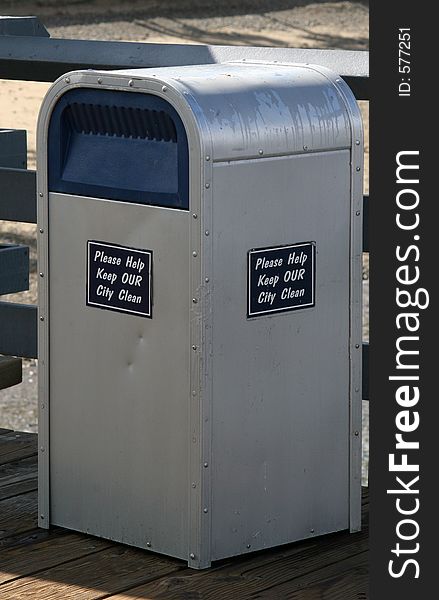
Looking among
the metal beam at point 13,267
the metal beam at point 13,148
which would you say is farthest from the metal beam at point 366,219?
the metal beam at point 13,148

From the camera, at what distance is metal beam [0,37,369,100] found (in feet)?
13.4

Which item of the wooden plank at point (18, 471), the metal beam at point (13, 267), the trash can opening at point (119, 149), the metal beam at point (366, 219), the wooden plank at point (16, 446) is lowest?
the wooden plank at point (18, 471)

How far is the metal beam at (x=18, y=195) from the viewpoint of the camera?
4.86 meters

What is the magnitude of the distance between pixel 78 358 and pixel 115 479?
0.32m

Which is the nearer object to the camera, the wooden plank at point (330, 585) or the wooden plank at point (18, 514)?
the wooden plank at point (330, 585)

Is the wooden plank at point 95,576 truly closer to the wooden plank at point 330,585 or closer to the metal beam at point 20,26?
the wooden plank at point 330,585

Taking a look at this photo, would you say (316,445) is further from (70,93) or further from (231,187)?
(70,93)

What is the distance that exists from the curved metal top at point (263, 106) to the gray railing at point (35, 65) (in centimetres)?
37

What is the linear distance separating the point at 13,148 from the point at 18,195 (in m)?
0.16

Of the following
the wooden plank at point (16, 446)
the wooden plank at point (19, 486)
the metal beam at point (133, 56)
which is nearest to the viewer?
the metal beam at point (133, 56)

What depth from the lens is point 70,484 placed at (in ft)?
12.7

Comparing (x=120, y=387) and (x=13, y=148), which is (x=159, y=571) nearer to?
(x=120, y=387)

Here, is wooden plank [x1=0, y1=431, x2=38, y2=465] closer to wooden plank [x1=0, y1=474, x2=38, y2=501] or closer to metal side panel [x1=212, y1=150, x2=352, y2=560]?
wooden plank [x1=0, y1=474, x2=38, y2=501]

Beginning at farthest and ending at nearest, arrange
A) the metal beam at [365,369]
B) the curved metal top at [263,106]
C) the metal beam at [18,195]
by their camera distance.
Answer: the metal beam at [18,195]
the metal beam at [365,369]
the curved metal top at [263,106]
